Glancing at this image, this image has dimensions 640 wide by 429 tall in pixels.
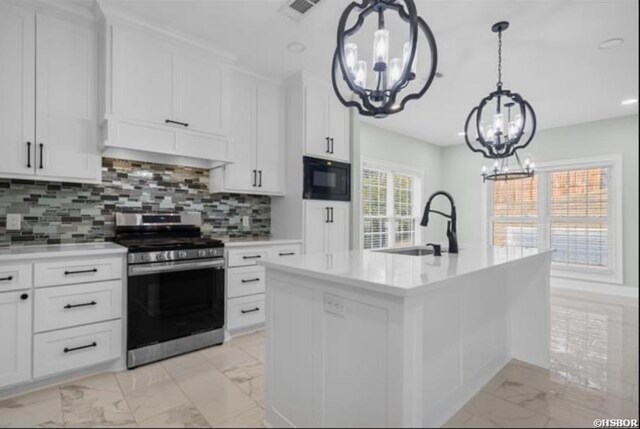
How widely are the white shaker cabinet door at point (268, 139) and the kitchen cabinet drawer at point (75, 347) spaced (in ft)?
5.97

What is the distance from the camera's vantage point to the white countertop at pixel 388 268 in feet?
4.31

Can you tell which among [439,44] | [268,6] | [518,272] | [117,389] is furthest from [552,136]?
[117,389]

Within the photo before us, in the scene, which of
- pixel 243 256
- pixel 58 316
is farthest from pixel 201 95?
pixel 58 316

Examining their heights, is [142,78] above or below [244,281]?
above

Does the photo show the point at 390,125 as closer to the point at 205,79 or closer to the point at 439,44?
the point at 439,44

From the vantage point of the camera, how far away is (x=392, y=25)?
271cm

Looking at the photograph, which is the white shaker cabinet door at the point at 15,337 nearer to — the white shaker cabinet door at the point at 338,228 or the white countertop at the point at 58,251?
the white countertop at the point at 58,251

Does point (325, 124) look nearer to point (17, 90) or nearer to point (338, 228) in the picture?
point (338, 228)

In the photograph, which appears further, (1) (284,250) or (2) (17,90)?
(1) (284,250)

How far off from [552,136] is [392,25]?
4.12 meters

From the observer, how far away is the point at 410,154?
6.28 meters

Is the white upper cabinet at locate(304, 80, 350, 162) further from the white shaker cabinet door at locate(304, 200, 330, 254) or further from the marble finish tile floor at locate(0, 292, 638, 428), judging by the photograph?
the marble finish tile floor at locate(0, 292, 638, 428)

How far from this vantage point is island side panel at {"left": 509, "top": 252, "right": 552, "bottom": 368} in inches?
98.5

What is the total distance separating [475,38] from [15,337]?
3.88 meters
